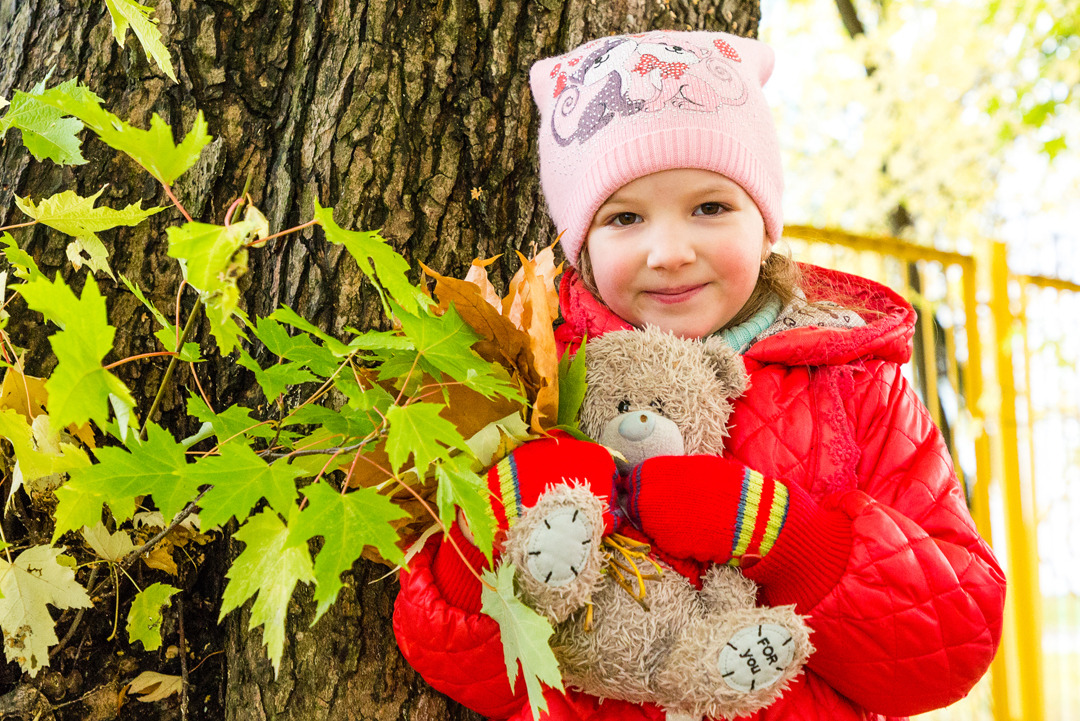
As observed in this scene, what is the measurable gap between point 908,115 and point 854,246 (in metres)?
7.08

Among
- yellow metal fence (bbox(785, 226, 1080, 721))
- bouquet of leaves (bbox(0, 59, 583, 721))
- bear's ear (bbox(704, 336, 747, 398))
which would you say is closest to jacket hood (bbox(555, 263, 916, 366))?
bear's ear (bbox(704, 336, 747, 398))

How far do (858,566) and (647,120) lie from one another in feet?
2.77

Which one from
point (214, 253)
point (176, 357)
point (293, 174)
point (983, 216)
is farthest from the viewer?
point (983, 216)

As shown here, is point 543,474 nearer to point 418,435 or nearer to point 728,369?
point 418,435

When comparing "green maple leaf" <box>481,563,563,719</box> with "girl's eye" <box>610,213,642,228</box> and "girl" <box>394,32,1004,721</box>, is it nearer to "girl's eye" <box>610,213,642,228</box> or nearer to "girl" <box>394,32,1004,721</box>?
"girl" <box>394,32,1004,721</box>

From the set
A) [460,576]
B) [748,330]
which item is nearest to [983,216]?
[748,330]

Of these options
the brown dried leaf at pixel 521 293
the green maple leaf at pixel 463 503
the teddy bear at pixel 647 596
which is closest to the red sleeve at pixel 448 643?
the teddy bear at pixel 647 596

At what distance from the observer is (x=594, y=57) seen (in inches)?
62.0

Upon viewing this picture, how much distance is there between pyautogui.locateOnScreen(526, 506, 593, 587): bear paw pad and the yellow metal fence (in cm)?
257

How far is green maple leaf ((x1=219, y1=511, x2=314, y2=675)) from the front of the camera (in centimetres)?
85

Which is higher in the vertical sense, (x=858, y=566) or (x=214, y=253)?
(x=214, y=253)

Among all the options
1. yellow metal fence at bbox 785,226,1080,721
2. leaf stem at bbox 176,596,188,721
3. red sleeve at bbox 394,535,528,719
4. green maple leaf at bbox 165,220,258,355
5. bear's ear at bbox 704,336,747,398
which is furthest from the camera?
yellow metal fence at bbox 785,226,1080,721

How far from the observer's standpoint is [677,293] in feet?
4.85

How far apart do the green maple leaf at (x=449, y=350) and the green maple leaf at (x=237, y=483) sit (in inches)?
9.0
